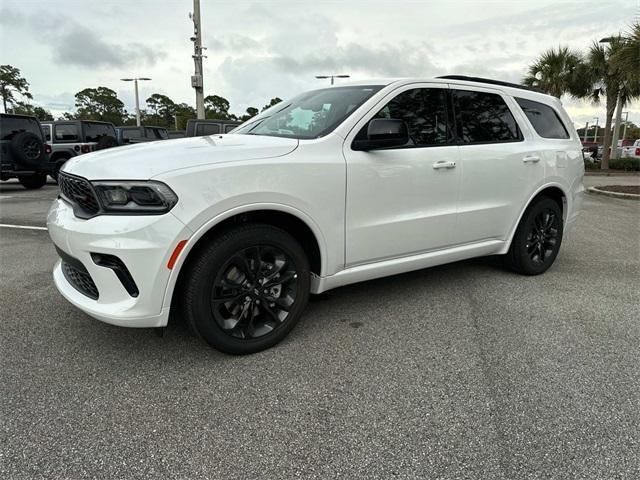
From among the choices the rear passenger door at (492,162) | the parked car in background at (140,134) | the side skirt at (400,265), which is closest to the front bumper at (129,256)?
the side skirt at (400,265)

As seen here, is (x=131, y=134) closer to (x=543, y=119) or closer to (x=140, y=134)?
(x=140, y=134)

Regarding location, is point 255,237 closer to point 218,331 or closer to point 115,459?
point 218,331

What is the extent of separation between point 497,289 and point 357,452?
103 inches

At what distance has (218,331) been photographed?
2750 millimetres

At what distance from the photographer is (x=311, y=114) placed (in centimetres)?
354

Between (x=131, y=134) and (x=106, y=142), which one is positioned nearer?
(x=106, y=142)

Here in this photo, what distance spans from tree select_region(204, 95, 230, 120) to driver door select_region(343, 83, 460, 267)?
57.5 meters

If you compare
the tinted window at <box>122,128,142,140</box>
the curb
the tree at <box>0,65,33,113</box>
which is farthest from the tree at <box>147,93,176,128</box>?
the curb

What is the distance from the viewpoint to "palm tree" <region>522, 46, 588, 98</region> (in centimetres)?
2302

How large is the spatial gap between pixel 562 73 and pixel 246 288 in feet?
86.2

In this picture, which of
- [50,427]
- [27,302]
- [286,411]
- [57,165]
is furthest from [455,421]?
[57,165]

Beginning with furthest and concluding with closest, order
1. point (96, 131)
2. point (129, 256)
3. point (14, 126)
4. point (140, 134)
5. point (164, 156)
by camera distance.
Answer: point (140, 134) < point (96, 131) < point (14, 126) < point (164, 156) < point (129, 256)

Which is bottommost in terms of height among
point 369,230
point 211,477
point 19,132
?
point 211,477

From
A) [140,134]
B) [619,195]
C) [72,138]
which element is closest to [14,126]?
[72,138]
